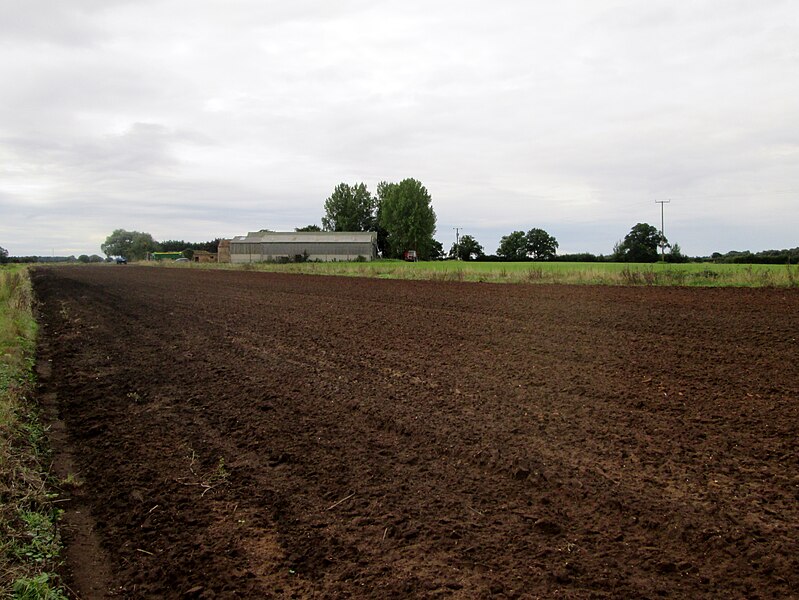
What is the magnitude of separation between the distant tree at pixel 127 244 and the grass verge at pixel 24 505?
161 meters

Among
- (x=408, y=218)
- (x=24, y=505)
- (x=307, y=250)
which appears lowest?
(x=24, y=505)

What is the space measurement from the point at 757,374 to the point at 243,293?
2002 cm

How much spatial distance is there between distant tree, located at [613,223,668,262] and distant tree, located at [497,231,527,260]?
31668 millimetres

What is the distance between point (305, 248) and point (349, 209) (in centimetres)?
3067

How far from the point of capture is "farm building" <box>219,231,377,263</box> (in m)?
80.7

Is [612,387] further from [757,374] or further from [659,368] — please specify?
[757,374]

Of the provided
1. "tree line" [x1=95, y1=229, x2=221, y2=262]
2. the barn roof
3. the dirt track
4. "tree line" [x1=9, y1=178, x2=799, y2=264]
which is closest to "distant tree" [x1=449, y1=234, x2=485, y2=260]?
"tree line" [x1=9, y1=178, x2=799, y2=264]

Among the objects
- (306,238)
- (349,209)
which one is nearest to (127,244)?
(349,209)

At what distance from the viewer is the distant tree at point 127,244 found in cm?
15362

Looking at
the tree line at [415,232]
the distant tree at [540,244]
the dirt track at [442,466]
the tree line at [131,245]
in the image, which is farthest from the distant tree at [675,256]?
the tree line at [131,245]

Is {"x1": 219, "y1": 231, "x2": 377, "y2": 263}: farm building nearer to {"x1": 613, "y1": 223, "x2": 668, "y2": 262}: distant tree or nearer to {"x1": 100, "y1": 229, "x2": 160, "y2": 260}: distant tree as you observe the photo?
{"x1": 613, "y1": 223, "x2": 668, "y2": 262}: distant tree

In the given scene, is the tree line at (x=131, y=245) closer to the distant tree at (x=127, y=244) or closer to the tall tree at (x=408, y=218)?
the distant tree at (x=127, y=244)

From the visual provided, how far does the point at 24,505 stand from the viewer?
4.14 m

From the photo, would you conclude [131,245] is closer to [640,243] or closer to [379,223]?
[379,223]
